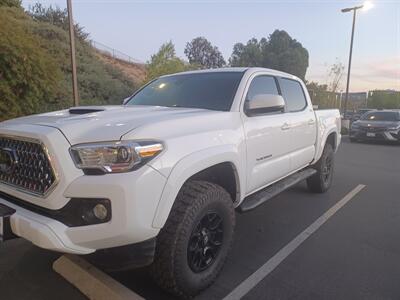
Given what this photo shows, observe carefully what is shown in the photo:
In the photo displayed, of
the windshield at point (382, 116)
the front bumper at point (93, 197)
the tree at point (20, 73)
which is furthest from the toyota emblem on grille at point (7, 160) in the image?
the windshield at point (382, 116)

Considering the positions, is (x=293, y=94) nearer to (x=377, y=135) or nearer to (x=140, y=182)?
(x=140, y=182)

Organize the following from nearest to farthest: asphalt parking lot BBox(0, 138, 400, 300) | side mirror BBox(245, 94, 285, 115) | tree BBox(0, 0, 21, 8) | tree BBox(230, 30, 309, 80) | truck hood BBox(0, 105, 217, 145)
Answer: truck hood BBox(0, 105, 217, 145), asphalt parking lot BBox(0, 138, 400, 300), side mirror BBox(245, 94, 285, 115), tree BBox(0, 0, 21, 8), tree BBox(230, 30, 309, 80)

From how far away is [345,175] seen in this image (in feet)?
25.9

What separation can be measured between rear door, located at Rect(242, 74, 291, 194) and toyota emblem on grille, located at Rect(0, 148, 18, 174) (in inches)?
76.9

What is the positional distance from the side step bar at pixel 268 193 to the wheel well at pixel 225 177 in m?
0.26

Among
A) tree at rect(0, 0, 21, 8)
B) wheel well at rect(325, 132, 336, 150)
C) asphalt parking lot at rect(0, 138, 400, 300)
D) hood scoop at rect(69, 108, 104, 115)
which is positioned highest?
tree at rect(0, 0, 21, 8)

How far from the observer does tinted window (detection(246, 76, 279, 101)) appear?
12.3 feet

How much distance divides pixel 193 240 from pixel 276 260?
113cm

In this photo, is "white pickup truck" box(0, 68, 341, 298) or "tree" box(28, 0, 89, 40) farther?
"tree" box(28, 0, 89, 40)

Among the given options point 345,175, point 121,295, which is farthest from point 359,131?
point 121,295

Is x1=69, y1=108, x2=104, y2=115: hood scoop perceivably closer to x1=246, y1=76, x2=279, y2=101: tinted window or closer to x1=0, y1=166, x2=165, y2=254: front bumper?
x1=0, y1=166, x2=165, y2=254: front bumper

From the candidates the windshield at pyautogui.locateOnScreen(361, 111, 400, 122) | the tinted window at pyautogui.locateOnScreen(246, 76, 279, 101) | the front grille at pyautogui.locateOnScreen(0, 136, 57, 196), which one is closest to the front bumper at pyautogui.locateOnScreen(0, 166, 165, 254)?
the front grille at pyautogui.locateOnScreen(0, 136, 57, 196)

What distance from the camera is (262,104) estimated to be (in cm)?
342

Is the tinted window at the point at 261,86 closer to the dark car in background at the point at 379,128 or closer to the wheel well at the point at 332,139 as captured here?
the wheel well at the point at 332,139
